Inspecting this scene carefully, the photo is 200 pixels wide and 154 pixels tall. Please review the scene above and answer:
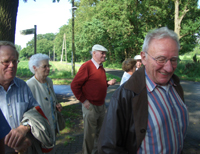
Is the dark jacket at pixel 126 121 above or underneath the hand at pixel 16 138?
above

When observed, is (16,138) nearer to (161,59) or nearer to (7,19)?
(161,59)

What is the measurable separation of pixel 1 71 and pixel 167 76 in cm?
182

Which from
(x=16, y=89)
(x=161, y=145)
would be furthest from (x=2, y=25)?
(x=161, y=145)

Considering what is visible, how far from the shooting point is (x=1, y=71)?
1.99 meters

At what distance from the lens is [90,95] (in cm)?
366

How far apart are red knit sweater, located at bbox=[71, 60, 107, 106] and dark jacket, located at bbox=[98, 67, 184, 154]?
2084 millimetres

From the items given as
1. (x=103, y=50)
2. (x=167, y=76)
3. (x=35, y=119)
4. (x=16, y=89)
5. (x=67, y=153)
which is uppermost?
(x=103, y=50)

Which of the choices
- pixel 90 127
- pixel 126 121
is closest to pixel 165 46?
pixel 126 121

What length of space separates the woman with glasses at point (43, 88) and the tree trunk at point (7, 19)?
5.47 ft

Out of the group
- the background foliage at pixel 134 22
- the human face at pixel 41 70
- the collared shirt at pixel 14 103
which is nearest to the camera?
the collared shirt at pixel 14 103

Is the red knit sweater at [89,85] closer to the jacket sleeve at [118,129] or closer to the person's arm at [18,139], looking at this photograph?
the person's arm at [18,139]

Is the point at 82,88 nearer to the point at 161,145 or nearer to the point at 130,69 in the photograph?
the point at 130,69

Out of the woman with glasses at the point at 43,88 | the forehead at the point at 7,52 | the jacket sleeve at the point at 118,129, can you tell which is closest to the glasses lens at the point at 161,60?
the jacket sleeve at the point at 118,129

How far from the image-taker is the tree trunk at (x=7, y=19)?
4086 millimetres
